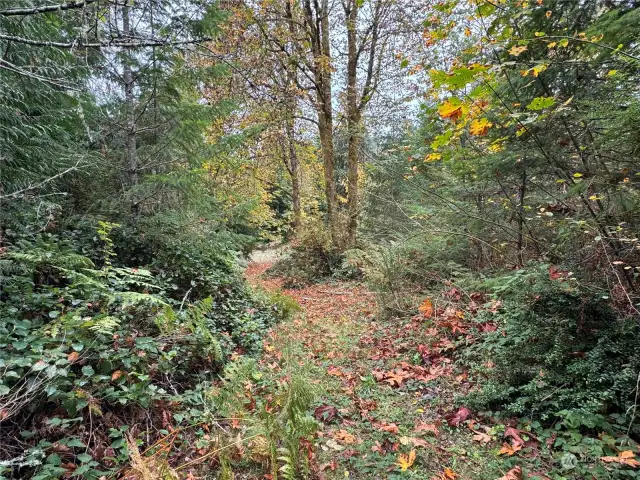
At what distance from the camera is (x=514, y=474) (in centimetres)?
221

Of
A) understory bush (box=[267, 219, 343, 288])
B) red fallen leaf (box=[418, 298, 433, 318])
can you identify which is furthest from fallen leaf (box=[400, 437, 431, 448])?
understory bush (box=[267, 219, 343, 288])

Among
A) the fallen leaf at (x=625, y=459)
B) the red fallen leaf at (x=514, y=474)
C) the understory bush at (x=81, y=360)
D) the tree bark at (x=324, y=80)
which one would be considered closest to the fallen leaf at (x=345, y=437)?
the red fallen leaf at (x=514, y=474)

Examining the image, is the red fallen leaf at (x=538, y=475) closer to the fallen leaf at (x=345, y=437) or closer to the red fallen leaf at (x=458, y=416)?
the red fallen leaf at (x=458, y=416)

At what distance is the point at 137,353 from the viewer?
2.91 m

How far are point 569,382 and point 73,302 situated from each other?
14.2 ft

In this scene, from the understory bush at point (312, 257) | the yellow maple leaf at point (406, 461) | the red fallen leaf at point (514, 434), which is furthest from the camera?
the understory bush at point (312, 257)

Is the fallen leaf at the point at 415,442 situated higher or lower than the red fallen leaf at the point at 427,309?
lower

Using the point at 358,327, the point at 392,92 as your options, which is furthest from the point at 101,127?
the point at 392,92

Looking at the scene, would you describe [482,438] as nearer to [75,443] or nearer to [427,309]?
[427,309]

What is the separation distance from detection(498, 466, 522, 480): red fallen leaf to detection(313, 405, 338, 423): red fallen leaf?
1377 mm

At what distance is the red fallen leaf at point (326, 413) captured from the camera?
3.01 m

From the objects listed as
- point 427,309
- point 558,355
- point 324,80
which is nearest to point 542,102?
point 558,355

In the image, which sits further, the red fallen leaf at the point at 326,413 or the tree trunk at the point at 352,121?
the tree trunk at the point at 352,121

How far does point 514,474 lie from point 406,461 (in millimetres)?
698
